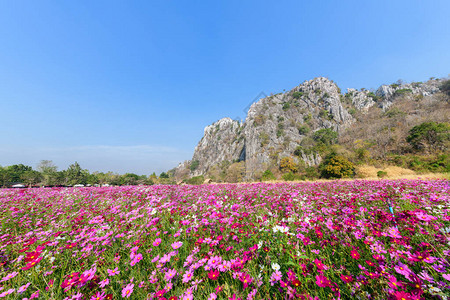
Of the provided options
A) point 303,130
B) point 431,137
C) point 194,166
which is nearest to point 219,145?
point 194,166

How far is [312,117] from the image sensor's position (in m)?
59.2

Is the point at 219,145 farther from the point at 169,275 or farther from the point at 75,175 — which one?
the point at 169,275

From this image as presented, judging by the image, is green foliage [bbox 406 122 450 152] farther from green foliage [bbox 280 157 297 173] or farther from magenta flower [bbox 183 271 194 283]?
magenta flower [bbox 183 271 194 283]

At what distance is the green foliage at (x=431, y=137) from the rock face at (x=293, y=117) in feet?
57.7

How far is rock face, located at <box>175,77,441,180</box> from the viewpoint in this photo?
4765 centimetres

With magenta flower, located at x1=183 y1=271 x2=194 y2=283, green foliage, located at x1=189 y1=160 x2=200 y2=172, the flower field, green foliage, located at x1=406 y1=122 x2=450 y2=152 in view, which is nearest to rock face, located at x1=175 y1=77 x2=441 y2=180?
green foliage, located at x1=189 y1=160 x2=200 y2=172

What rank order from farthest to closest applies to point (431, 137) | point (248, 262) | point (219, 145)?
point (219, 145), point (431, 137), point (248, 262)

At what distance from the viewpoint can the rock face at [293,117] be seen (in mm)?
47650

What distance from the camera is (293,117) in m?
60.7

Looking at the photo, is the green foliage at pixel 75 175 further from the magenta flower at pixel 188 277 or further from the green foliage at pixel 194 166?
the green foliage at pixel 194 166

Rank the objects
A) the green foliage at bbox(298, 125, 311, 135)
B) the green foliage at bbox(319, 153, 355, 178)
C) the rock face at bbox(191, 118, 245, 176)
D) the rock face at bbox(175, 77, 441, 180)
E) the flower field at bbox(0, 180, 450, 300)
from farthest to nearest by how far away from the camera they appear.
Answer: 1. the rock face at bbox(191, 118, 245, 176)
2. the green foliage at bbox(298, 125, 311, 135)
3. the rock face at bbox(175, 77, 441, 180)
4. the green foliage at bbox(319, 153, 355, 178)
5. the flower field at bbox(0, 180, 450, 300)

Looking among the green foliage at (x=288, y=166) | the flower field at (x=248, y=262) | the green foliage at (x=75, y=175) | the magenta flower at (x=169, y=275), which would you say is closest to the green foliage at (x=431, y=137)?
the green foliage at (x=288, y=166)

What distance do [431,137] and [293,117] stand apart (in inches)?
1583

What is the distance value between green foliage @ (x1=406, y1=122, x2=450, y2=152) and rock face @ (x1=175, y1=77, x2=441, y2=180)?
1760 cm
